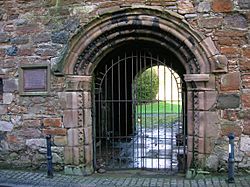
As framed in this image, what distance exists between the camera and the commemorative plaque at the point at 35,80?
6.86 meters

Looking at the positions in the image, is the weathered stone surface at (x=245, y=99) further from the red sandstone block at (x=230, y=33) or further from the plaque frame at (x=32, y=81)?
the plaque frame at (x=32, y=81)

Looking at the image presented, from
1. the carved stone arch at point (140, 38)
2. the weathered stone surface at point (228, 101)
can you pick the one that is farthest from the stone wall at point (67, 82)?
the carved stone arch at point (140, 38)

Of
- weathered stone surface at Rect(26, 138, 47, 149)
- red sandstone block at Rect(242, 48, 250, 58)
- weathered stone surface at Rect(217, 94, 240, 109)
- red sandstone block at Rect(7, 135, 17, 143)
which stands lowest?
weathered stone surface at Rect(26, 138, 47, 149)

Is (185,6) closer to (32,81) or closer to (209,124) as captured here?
(209,124)

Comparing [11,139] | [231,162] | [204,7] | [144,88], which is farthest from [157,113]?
[144,88]

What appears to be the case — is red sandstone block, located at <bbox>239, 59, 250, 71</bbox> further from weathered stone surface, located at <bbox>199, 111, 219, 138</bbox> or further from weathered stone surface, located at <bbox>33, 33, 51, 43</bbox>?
weathered stone surface, located at <bbox>33, 33, 51, 43</bbox>

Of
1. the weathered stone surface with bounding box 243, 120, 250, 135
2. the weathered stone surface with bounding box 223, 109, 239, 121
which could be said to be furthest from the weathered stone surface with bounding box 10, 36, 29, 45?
the weathered stone surface with bounding box 243, 120, 250, 135

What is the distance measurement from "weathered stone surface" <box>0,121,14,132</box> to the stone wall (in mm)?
18

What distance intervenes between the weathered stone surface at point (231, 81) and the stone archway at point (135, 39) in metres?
0.16

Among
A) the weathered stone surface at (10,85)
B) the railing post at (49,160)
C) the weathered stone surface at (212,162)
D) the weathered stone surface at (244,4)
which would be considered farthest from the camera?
the weathered stone surface at (10,85)

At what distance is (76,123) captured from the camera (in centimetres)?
668

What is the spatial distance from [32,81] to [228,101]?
3.63 meters

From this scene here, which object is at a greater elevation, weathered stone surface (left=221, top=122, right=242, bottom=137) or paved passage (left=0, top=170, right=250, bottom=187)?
weathered stone surface (left=221, top=122, right=242, bottom=137)

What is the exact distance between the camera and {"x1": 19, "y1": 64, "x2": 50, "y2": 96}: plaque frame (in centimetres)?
682
